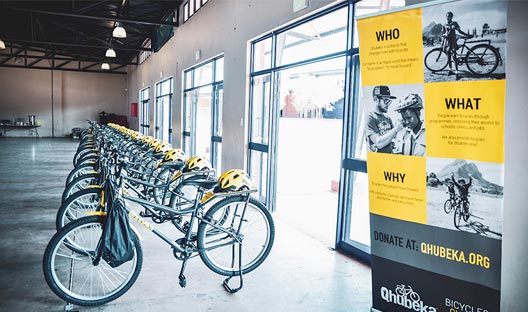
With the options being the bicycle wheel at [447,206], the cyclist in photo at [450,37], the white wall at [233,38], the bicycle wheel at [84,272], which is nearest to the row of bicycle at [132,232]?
the bicycle wheel at [84,272]

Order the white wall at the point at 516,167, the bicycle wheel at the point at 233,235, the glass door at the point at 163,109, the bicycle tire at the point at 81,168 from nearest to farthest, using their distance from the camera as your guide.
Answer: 1. the white wall at the point at 516,167
2. the bicycle wheel at the point at 233,235
3. the bicycle tire at the point at 81,168
4. the glass door at the point at 163,109

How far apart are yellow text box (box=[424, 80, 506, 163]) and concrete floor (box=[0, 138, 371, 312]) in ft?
4.18

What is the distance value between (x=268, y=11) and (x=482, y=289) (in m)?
4.26

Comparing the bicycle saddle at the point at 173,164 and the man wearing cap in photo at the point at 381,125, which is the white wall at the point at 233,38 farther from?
the man wearing cap in photo at the point at 381,125

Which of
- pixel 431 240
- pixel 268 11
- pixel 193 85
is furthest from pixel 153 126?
pixel 431 240

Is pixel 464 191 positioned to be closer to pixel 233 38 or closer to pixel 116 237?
pixel 116 237

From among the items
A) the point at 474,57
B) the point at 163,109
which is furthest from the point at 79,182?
the point at 163,109

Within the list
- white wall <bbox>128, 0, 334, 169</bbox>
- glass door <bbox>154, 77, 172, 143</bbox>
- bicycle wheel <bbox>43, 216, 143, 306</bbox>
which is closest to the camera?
bicycle wheel <bbox>43, 216, 143, 306</bbox>

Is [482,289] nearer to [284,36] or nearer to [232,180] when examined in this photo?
[232,180]

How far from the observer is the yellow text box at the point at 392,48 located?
214 centimetres

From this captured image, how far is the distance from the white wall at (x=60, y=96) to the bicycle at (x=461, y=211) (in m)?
21.4

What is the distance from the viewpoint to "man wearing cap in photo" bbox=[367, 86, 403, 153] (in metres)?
2.28

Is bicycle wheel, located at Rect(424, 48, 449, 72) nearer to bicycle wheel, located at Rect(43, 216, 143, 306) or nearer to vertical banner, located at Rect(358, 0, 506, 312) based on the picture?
vertical banner, located at Rect(358, 0, 506, 312)

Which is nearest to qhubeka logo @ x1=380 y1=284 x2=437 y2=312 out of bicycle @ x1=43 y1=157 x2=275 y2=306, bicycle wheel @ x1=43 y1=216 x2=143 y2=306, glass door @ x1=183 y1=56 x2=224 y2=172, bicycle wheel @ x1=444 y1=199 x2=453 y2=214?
bicycle wheel @ x1=444 y1=199 x2=453 y2=214
